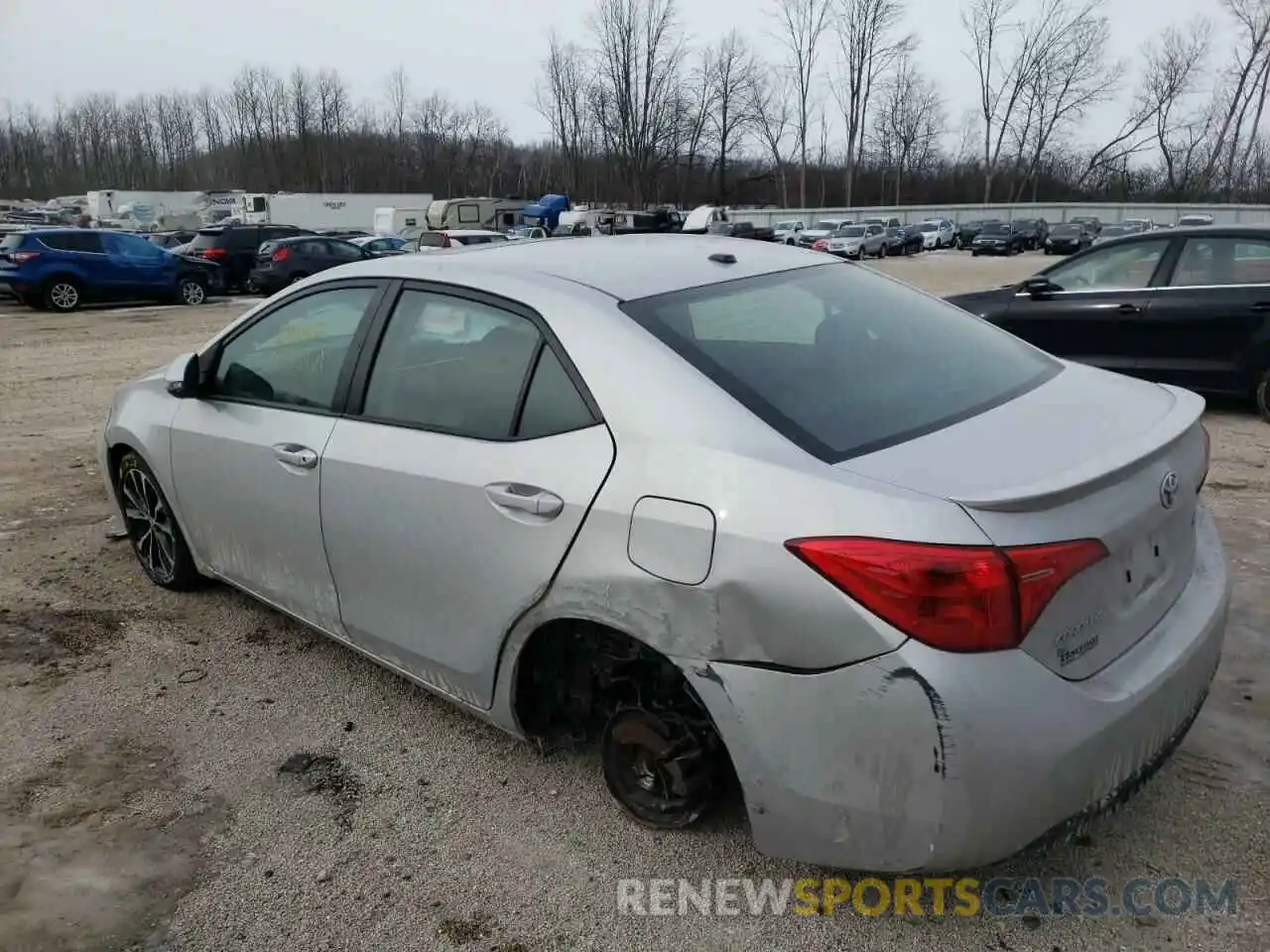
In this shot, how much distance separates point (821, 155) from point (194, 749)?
85045 millimetres

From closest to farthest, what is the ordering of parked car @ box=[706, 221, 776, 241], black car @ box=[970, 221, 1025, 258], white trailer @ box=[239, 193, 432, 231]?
parked car @ box=[706, 221, 776, 241]
black car @ box=[970, 221, 1025, 258]
white trailer @ box=[239, 193, 432, 231]

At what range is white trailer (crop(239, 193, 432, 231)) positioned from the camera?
157 ft

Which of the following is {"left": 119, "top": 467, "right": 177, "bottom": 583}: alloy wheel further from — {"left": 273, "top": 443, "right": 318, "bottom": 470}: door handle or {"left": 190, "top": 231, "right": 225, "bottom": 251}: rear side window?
{"left": 190, "top": 231, "right": 225, "bottom": 251}: rear side window

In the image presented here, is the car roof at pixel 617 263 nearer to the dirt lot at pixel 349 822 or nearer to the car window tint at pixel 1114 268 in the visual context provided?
the dirt lot at pixel 349 822

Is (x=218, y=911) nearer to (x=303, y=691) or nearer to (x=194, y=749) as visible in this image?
(x=194, y=749)

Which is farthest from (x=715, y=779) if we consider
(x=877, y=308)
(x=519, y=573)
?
(x=877, y=308)

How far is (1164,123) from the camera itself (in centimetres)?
7306

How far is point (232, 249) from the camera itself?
22.5 meters

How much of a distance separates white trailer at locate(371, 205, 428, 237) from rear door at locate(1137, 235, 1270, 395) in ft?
130

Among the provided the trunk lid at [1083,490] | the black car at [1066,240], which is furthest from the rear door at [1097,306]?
the black car at [1066,240]

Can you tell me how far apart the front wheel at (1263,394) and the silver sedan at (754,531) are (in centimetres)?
511

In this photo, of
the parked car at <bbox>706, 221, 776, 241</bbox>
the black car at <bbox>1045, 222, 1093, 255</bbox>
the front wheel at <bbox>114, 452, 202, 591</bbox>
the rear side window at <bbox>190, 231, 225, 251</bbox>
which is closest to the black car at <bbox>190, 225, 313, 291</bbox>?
the rear side window at <bbox>190, 231, 225, 251</bbox>

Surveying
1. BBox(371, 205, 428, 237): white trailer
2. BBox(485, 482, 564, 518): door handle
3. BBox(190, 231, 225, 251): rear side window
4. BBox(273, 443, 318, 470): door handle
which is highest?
BBox(371, 205, 428, 237): white trailer

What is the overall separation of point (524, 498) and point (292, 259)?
19.9 m
